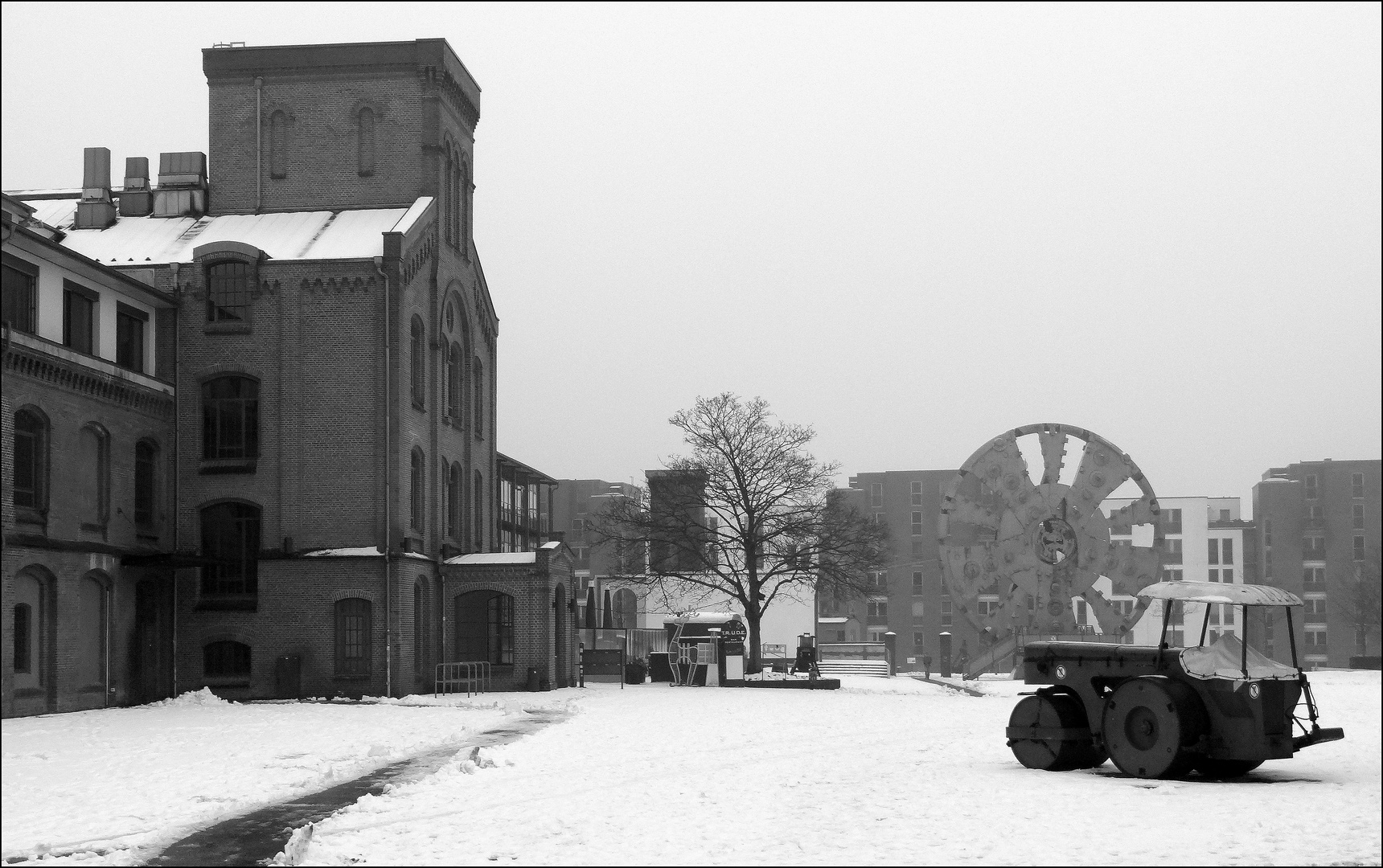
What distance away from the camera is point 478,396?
45.9 metres

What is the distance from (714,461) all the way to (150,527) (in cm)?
1916

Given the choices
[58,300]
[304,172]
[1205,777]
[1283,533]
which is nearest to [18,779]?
[1205,777]

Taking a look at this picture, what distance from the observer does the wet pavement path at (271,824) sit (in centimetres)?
1244

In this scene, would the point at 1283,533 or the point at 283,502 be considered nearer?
the point at 1283,533

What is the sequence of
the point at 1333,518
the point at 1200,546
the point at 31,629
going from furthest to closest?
the point at 1200,546 → the point at 31,629 → the point at 1333,518

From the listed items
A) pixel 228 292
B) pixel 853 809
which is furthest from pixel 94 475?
pixel 853 809

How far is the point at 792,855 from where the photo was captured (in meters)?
11.9

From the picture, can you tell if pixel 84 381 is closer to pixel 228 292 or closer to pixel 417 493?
pixel 228 292

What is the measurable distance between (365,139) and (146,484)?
11709mm

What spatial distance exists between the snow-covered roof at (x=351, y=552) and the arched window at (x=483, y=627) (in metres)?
3.84

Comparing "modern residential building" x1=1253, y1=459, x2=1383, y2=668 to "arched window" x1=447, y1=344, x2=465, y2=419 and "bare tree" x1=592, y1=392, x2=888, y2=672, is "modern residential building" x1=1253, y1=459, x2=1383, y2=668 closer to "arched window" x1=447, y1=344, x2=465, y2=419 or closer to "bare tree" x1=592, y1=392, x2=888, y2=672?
"bare tree" x1=592, y1=392, x2=888, y2=672

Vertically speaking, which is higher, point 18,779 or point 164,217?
point 164,217

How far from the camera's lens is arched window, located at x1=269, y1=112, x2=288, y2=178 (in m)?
41.7

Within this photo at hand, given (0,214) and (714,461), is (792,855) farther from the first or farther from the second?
(714,461)
